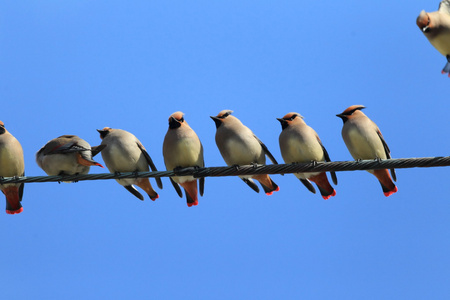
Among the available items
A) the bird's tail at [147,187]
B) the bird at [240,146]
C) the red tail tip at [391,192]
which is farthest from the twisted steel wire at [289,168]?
the red tail tip at [391,192]

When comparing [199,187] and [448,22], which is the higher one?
[448,22]

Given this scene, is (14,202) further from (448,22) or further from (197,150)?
(448,22)

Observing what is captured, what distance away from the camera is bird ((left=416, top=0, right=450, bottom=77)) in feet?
20.3

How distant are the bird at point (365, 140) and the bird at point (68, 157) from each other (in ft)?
8.99

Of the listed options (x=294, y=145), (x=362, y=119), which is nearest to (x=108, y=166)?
(x=294, y=145)

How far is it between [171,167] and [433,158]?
2847 millimetres

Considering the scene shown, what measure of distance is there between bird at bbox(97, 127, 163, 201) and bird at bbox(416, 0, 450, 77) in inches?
131

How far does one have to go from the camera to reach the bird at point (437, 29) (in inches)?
243

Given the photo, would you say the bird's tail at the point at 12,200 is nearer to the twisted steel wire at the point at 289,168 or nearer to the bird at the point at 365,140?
the twisted steel wire at the point at 289,168

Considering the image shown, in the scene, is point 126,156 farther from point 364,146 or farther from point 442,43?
point 442,43

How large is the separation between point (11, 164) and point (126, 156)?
52.7 inches

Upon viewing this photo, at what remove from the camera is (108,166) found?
7.77 meters

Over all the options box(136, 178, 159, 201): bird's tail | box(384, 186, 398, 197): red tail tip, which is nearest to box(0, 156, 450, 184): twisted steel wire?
box(136, 178, 159, 201): bird's tail

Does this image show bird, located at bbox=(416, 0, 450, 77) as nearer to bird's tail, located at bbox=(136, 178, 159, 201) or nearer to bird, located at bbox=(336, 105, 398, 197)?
bird, located at bbox=(336, 105, 398, 197)
